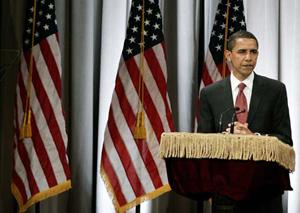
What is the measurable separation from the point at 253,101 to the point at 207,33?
2.30 m

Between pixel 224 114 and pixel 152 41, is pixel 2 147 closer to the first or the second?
pixel 152 41

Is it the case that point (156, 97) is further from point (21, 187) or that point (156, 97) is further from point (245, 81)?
Result: point (245, 81)

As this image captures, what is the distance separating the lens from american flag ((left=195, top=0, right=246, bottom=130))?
5016mm

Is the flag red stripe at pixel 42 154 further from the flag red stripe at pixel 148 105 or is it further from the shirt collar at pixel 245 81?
the shirt collar at pixel 245 81

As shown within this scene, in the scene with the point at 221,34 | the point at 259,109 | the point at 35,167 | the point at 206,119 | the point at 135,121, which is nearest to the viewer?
the point at 259,109

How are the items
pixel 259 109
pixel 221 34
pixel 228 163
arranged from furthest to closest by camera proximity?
pixel 221 34, pixel 259 109, pixel 228 163

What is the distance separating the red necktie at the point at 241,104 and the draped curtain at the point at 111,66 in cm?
209

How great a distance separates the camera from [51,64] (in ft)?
15.9

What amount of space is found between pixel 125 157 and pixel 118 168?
0.10 meters

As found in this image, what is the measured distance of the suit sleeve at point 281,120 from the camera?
3197mm

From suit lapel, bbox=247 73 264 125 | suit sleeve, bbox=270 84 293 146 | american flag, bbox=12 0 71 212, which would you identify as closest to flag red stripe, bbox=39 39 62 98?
american flag, bbox=12 0 71 212

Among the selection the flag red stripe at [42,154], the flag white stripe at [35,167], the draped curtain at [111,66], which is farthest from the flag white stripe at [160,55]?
the flag white stripe at [35,167]

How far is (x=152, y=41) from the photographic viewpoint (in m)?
5.00

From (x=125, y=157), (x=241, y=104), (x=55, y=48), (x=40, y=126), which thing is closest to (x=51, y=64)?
(x=55, y=48)
